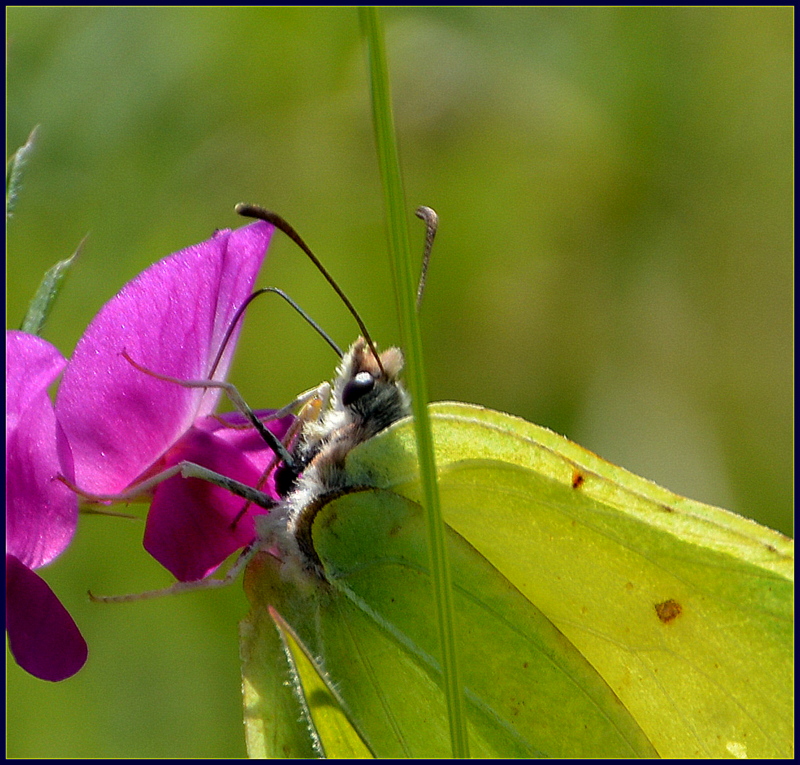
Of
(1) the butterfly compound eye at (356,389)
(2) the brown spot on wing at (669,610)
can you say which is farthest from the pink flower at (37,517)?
(2) the brown spot on wing at (669,610)

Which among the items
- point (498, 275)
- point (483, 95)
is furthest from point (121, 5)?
point (498, 275)

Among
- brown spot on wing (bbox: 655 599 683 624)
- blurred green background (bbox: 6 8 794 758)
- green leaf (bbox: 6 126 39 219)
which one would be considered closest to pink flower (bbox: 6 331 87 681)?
green leaf (bbox: 6 126 39 219)

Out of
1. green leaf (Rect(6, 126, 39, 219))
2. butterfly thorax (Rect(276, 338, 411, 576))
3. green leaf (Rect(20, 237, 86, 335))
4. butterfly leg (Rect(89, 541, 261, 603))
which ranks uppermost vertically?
green leaf (Rect(6, 126, 39, 219))

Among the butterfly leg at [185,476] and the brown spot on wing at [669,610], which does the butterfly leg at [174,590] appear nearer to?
the butterfly leg at [185,476]

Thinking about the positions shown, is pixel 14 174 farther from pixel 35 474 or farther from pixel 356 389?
pixel 356 389

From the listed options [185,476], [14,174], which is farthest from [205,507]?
[14,174]

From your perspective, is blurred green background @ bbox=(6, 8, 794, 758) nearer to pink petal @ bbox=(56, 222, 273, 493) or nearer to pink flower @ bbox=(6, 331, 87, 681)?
pink petal @ bbox=(56, 222, 273, 493)
